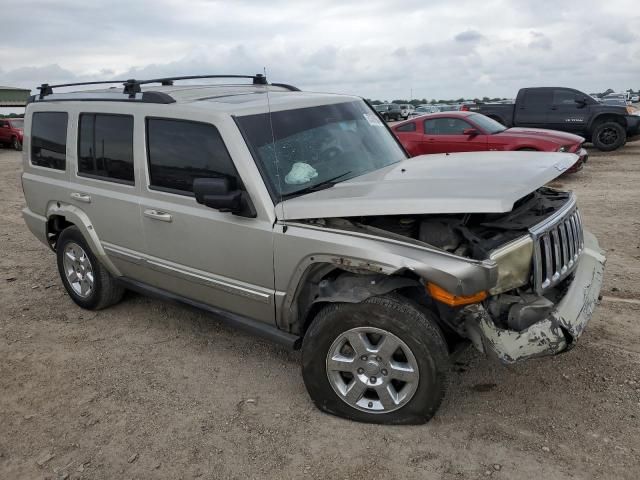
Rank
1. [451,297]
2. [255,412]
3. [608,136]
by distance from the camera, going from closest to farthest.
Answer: [451,297] < [255,412] < [608,136]

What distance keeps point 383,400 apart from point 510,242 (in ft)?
3.73

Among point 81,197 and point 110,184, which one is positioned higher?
point 110,184

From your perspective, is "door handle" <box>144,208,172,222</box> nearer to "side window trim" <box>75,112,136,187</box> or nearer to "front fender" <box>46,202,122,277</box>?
"side window trim" <box>75,112,136,187</box>

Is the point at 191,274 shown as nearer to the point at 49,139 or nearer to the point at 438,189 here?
the point at 438,189

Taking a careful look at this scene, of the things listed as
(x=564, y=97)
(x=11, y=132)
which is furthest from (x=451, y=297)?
(x=11, y=132)

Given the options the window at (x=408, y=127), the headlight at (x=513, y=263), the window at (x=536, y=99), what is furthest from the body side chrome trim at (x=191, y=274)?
the window at (x=536, y=99)

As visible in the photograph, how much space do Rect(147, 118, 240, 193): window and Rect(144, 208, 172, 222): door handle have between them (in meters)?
0.17

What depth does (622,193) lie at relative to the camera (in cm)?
936

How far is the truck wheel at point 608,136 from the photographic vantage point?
15.1 metres

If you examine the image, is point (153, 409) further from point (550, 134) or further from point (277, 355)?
point (550, 134)

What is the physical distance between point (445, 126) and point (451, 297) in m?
9.58

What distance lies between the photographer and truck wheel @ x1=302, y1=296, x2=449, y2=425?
2.88m

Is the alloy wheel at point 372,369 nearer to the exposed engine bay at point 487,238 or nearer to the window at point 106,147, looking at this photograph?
the exposed engine bay at point 487,238

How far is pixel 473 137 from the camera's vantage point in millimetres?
10969
